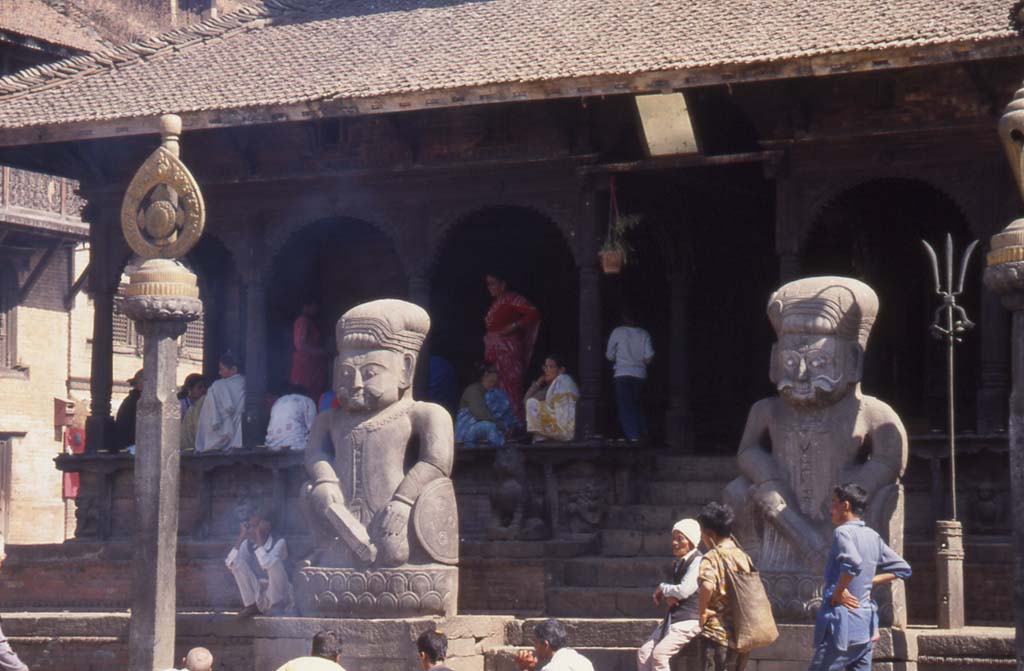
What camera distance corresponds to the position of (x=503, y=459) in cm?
1631

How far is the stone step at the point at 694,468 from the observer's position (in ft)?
56.9

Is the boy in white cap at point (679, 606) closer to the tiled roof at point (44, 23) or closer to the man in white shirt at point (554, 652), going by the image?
the man in white shirt at point (554, 652)

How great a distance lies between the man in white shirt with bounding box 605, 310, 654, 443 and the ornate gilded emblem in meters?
6.07

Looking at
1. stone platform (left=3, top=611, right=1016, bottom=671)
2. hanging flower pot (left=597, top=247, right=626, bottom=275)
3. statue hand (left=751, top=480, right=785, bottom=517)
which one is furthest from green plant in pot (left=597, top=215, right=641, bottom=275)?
statue hand (left=751, top=480, right=785, bottom=517)

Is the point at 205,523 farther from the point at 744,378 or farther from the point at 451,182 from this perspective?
the point at 744,378

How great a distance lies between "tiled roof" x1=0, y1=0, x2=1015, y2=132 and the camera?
16.5 meters

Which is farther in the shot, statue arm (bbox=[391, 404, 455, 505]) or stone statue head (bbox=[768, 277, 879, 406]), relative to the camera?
statue arm (bbox=[391, 404, 455, 505])

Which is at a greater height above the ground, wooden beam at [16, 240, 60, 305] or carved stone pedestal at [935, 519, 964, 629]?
wooden beam at [16, 240, 60, 305]

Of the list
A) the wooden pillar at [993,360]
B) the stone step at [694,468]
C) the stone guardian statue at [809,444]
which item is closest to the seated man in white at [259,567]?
the stone step at [694,468]

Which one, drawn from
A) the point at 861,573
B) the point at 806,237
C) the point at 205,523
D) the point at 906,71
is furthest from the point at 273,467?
the point at 861,573

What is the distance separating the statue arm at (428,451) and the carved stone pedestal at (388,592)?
0.52 m

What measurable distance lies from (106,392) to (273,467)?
114 inches

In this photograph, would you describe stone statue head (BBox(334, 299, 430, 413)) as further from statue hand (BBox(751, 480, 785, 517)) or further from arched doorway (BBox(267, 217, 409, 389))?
arched doorway (BBox(267, 217, 409, 389))

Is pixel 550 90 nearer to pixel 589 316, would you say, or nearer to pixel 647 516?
pixel 589 316
